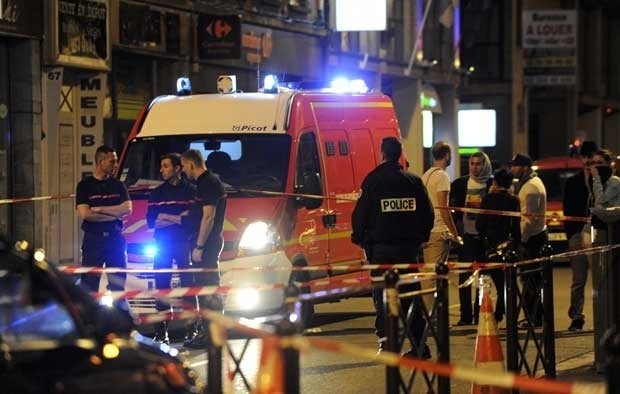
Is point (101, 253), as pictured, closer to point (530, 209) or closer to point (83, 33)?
point (530, 209)

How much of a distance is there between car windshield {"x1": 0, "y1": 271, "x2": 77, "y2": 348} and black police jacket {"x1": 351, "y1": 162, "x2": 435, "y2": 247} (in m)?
4.99

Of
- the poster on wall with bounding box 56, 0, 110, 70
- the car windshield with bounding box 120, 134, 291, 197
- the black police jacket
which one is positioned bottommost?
the black police jacket

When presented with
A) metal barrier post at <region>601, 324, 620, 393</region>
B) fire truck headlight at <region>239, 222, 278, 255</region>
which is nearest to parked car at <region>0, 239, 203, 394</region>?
metal barrier post at <region>601, 324, 620, 393</region>

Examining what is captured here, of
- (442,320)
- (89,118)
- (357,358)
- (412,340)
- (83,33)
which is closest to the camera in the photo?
(442,320)

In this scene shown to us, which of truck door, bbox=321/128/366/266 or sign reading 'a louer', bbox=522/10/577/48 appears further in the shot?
sign reading 'a louer', bbox=522/10/577/48

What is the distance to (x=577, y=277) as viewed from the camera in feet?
44.3

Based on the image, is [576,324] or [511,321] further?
[576,324]

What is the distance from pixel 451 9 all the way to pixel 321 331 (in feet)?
73.6

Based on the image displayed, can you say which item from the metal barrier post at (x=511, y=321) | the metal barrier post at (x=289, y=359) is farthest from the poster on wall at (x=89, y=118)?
the metal barrier post at (x=289, y=359)

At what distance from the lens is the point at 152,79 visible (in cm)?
2177

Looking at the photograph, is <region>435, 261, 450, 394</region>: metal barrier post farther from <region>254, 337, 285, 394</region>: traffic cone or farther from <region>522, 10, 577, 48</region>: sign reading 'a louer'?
<region>522, 10, 577, 48</region>: sign reading 'a louer'

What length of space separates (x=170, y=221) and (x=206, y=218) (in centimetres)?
56

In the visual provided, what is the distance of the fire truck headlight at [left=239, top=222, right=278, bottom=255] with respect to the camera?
496 inches

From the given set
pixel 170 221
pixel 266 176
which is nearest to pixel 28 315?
pixel 170 221
